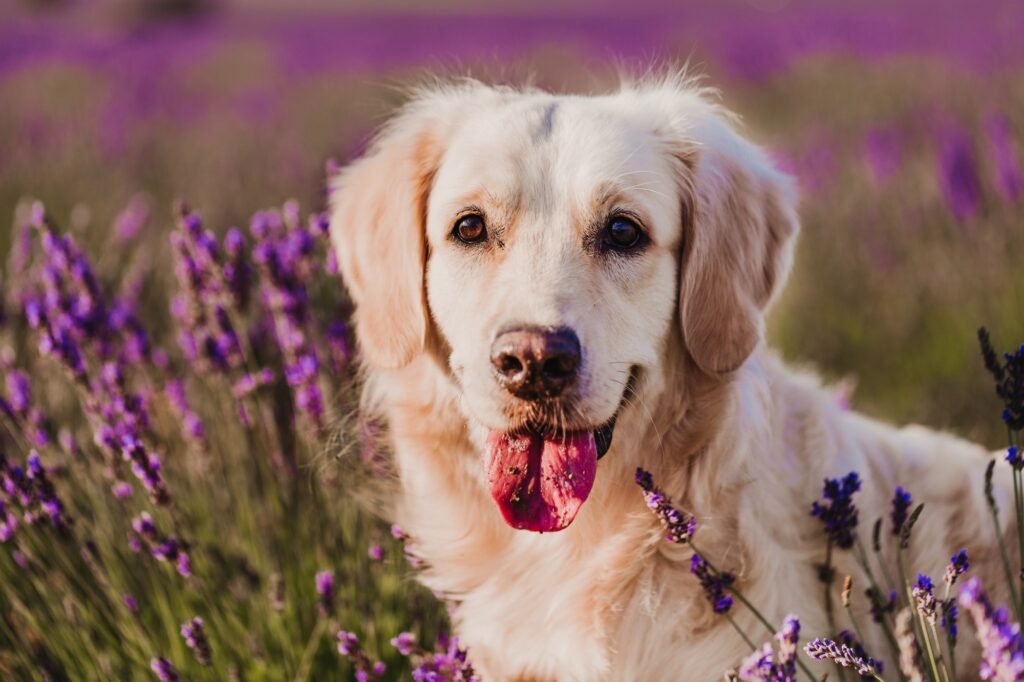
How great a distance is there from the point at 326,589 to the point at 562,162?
109cm

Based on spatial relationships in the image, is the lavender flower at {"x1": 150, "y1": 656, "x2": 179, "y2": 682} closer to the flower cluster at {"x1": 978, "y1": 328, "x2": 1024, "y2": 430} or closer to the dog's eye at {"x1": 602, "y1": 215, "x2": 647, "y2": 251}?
the dog's eye at {"x1": 602, "y1": 215, "x2": 647, "y2": 251}

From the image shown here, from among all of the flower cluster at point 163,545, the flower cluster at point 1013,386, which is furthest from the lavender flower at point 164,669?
the flower cluster at point 1013,386

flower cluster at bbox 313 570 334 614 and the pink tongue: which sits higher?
the pink tongue

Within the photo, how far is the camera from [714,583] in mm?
1679

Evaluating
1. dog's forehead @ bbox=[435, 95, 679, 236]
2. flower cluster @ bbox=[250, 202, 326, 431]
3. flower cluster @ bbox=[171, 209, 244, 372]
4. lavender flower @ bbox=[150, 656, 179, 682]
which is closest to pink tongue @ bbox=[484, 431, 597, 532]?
dog's forehead @ bbox=[435, 95, 679, 236]

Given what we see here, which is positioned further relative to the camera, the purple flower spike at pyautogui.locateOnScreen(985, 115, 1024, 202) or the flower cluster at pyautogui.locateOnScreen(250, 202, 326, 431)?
the purple flower spike at pyautogui.locateOnScreen(985, 115, 1024, 202)

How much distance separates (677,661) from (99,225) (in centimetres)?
490

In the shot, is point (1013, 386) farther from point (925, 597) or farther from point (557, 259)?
point (557, 259)

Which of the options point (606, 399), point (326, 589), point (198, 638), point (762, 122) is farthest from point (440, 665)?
point (762, 122)

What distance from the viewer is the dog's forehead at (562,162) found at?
6.66ft

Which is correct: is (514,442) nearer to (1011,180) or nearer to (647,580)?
(647,580)

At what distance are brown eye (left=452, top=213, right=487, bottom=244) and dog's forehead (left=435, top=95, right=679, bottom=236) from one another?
0.04 meters

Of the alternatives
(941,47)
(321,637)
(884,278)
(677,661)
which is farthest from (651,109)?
(941,47)

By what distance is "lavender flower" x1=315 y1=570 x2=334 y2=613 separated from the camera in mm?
2082
